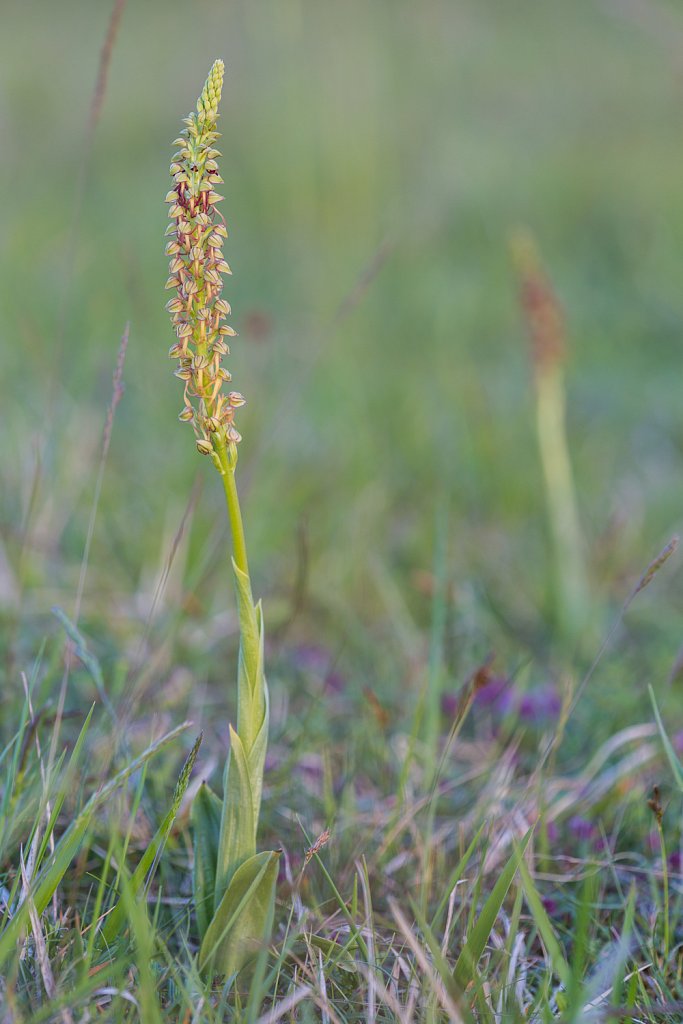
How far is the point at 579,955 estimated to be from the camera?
0.79m

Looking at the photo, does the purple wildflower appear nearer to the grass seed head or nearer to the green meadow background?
the green meadow background

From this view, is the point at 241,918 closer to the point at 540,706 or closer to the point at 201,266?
the point at 201,266

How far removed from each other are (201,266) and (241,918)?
27.5 inches

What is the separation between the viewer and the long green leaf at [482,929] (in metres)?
0.96

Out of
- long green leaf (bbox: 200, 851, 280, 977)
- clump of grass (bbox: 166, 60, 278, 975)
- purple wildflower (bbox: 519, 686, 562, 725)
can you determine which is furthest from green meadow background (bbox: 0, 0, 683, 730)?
long green leaf (bbox: 200, 851, 280, 977)

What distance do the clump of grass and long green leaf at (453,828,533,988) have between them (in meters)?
0.22

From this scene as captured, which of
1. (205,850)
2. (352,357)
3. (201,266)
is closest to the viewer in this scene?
(201,266)

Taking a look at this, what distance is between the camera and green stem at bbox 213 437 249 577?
0.92 meters

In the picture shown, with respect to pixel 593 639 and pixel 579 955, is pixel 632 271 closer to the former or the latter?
pixel 593 639

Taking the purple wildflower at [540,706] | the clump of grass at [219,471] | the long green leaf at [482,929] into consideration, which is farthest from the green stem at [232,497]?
the purple wildflower at [540,706]

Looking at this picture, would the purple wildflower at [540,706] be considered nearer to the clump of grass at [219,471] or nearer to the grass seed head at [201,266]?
the clump of grass at [219,471]

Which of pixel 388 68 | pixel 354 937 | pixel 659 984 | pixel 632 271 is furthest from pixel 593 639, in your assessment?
pixel 388 68

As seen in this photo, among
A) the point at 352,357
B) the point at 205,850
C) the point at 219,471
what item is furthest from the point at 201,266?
the point at 352,357

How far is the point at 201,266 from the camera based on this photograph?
0.90 meters
